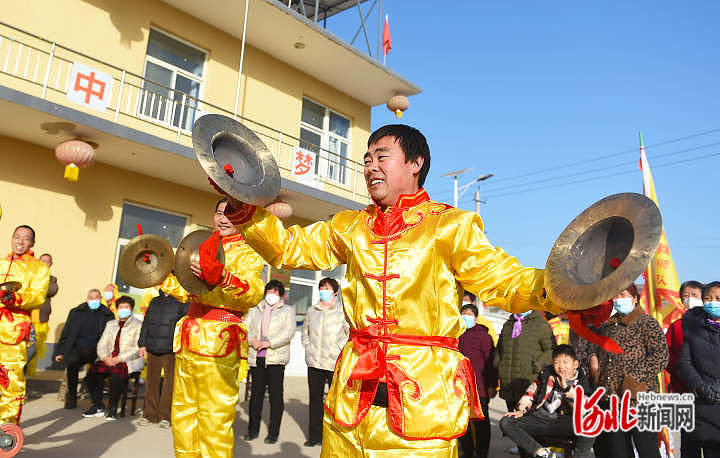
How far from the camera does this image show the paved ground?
536 cm

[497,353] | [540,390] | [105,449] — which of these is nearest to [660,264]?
[497,353]

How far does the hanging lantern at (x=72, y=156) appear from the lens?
8.62 metres

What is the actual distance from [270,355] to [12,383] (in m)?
2.94

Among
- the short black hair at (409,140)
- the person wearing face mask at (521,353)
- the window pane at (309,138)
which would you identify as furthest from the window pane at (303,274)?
the short black hair at (409,140)

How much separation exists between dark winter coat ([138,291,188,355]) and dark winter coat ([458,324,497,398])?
4053 millimetres

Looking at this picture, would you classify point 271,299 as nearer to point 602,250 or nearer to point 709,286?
point 709,286

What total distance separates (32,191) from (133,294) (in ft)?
8.94

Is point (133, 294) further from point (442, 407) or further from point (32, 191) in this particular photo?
point (442, 407)

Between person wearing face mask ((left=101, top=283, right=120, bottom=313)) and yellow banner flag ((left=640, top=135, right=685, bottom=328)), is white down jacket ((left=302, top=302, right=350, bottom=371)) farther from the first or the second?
yellow banner flag ((left=640, top=135, right=685, bottom=328))

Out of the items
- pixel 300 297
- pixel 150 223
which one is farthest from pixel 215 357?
pixel 300 297

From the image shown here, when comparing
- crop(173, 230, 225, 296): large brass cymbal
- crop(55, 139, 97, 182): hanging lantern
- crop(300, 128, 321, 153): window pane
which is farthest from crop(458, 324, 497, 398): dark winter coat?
crop(300, 128, 321, 153): window pane

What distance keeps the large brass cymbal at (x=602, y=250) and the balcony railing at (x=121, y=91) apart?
8.93m

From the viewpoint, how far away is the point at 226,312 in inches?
163

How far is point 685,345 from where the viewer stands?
16.1 ft
